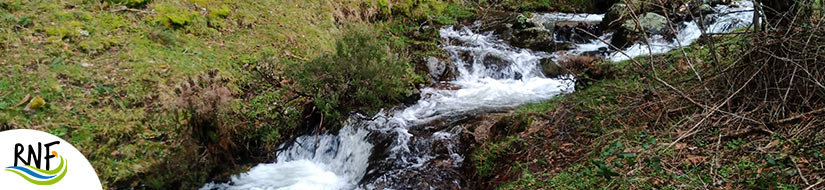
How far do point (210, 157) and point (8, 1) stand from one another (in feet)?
13.4

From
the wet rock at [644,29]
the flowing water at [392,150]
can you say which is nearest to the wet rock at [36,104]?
the flowing water at [392,150]

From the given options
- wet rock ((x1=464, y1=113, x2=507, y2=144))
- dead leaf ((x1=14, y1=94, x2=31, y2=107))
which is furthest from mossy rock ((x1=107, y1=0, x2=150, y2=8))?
wet rock ((x1=464, y1=113, x2=507, y2=144))

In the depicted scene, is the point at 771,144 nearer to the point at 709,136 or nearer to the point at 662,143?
the point at 709,136

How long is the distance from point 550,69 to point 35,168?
8.48m

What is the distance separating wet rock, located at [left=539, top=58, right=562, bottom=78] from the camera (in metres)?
9.72

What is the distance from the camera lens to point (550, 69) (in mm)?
9812

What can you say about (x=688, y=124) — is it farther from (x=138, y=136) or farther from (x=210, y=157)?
(x=138, y=136)

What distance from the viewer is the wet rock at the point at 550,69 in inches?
383

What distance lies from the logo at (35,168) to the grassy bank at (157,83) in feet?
1.83

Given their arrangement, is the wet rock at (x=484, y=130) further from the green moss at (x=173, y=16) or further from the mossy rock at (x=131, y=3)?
the mossy rock at (x=131, y=3)

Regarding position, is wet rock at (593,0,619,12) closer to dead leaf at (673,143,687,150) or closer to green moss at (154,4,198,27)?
green moss at (154,4,198,27)

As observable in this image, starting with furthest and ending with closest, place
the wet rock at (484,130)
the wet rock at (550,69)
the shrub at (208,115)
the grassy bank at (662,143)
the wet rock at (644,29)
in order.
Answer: the wet rock at (644,29)
the wet rock at (550,69)
the wet rock at (484,130)
the shrub at (208,115)
the grassy bank at (662,143)

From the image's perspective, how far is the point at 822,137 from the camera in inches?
121

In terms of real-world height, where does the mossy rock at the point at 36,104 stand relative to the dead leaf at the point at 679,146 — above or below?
below
